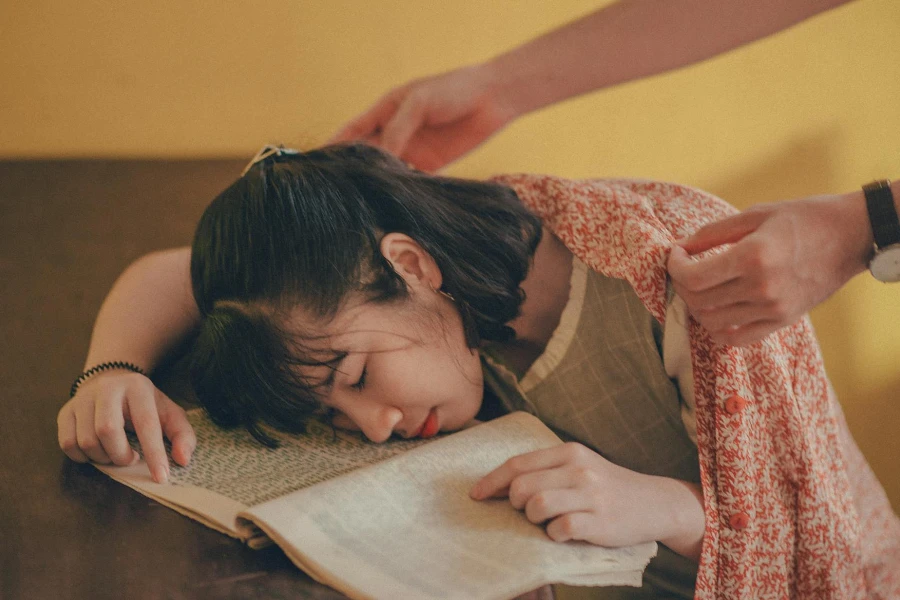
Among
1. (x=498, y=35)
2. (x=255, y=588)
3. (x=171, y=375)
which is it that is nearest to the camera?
(x=255, y=588)

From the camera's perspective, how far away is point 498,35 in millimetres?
1614

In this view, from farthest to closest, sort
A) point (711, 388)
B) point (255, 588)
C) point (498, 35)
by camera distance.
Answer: point (498, 35) < point (711, 388) < point (255, 588)

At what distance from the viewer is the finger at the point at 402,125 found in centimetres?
107

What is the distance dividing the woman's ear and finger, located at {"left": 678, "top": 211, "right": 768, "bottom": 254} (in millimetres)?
255

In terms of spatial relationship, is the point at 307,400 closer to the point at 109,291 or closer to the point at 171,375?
the point at 171,375

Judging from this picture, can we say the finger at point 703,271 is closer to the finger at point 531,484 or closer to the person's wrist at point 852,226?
the person's wrist at point 852,226

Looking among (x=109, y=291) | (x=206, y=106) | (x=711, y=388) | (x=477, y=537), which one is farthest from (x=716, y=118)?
(x=477, y=537)

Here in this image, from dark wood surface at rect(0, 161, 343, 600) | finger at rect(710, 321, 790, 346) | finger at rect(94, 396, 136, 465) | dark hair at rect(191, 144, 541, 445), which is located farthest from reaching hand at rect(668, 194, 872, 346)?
finger at rect(94, 396, 136, 465)

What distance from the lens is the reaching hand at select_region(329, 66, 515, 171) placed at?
1.08 metres

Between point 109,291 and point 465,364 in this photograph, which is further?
point 109,291

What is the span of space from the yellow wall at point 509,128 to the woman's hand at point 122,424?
75cm

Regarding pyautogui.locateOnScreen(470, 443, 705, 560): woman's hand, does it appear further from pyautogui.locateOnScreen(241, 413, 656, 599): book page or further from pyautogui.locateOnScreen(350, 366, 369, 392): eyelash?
pyautogui.locateOnScreen(350, 366, 369, 392): eyelash

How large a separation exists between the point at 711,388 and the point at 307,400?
1.24 ft

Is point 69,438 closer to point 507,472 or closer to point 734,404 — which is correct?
point 507,472
